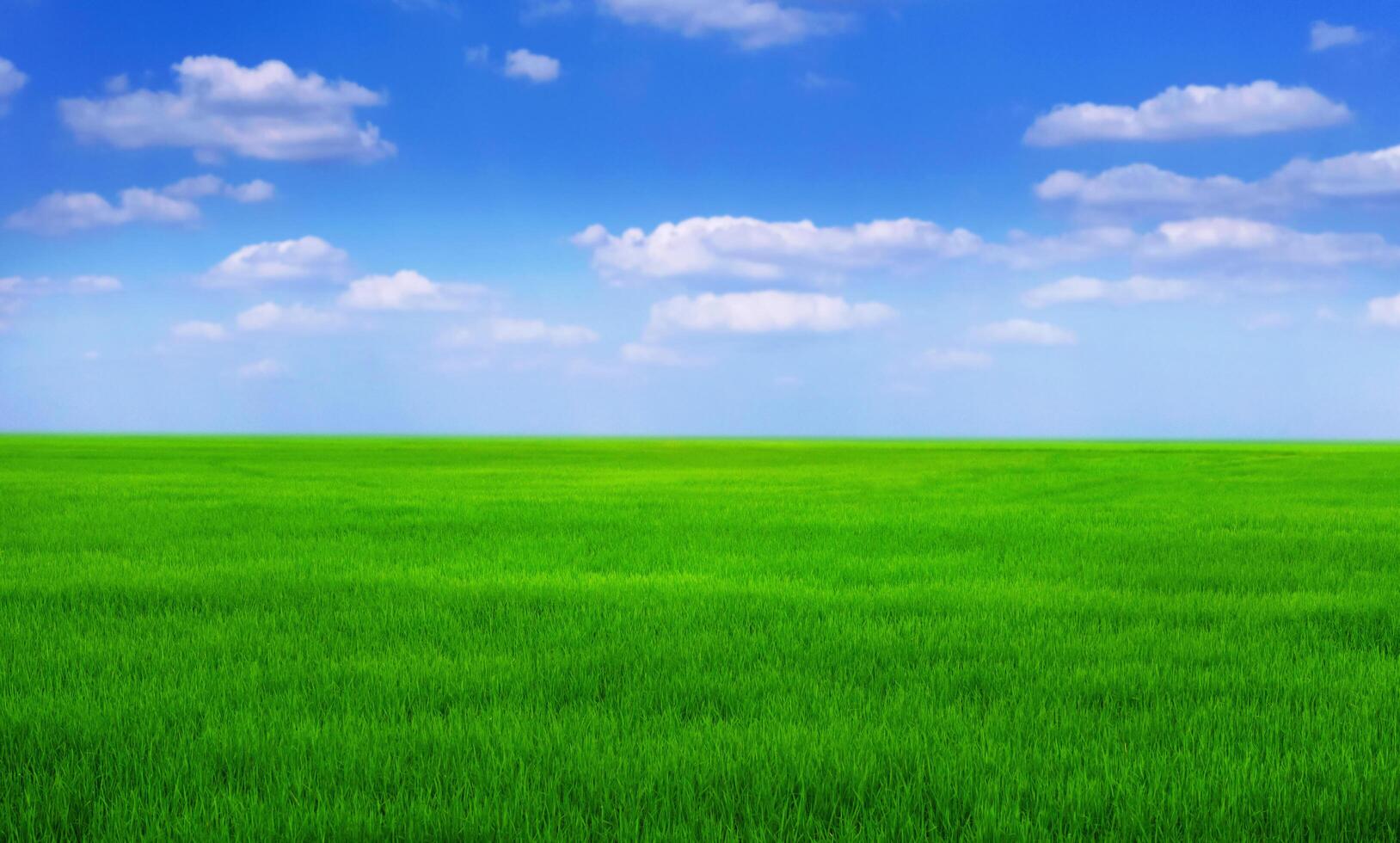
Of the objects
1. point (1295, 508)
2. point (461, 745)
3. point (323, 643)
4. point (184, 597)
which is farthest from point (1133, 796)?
point (1295, 508)

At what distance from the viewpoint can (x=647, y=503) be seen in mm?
21500

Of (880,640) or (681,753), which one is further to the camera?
(880,640)

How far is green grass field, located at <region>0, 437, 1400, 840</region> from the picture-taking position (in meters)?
4.30

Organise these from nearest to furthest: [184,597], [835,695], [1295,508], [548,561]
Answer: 1. [835,695]
2. [184,597]
3. [548,561]
4. [1295,508]

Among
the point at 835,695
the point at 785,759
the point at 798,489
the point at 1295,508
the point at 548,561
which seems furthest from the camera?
the point at 798,489

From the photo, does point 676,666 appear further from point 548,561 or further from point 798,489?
point 798,489

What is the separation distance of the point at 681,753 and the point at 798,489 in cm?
2150

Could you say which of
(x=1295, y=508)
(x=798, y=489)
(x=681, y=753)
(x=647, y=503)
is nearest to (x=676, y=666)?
(x=681, y=753)

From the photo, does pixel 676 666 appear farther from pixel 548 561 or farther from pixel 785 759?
pixel 548 561

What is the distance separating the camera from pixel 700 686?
6.29 m

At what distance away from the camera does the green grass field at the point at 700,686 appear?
14.1 ft

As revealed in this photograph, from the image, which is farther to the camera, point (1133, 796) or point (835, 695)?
point (835, 695)

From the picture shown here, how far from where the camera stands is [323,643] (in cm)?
768

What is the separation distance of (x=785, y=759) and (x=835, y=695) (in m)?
1.20
